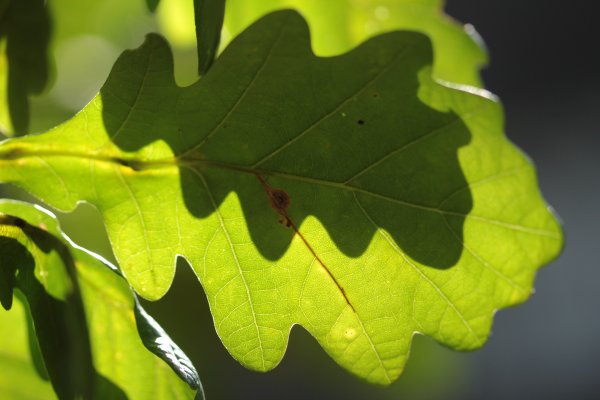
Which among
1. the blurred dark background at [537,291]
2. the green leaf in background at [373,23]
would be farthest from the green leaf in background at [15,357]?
the blurred dark background at [537,291]

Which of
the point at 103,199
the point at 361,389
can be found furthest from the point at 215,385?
the point at 103,199

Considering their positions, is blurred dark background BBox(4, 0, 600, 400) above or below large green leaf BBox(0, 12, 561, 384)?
below

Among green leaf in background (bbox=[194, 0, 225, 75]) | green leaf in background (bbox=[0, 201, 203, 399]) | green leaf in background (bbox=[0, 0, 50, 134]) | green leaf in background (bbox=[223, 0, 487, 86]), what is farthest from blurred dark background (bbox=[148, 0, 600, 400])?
green leaf in background (bbox=[194, 0, 225, 75])

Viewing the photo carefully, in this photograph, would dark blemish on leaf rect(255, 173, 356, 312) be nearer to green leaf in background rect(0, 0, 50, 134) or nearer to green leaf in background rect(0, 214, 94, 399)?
green leaf in background rect(0, 214, 94, 399)

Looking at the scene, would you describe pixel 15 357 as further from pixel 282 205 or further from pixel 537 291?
pixel 537 291

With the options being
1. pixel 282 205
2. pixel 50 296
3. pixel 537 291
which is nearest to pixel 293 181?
pixel 282 205

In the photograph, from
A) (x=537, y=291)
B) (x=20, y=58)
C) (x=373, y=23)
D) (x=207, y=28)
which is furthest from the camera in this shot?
(x=537, y=291)
